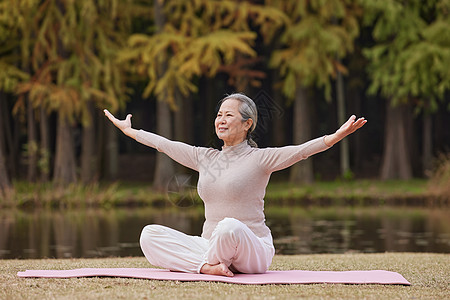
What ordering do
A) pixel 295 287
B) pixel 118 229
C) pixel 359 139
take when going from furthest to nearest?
1. pixel 359 139
2. pixel 118 229
3. pixel 295 287

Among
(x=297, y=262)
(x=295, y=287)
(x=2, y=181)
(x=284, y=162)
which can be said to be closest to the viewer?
(x=295, y=287)

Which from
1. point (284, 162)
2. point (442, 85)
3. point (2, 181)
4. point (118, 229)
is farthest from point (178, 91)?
point (284, 162)

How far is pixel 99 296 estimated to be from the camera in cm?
545

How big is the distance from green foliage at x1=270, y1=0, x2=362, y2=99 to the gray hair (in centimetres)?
1582

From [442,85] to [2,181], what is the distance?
1204 cm

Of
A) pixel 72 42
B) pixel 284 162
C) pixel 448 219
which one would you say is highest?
pixel 72 42

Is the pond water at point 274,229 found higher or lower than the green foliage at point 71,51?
lower

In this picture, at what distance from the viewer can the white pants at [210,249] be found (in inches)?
249

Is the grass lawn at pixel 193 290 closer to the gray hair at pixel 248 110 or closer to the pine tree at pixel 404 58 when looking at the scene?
the gray hair at pixel 248 110

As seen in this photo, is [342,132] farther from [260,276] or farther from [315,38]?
[315,38]

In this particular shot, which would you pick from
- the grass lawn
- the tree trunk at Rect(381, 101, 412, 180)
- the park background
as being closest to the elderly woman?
the grass lawn

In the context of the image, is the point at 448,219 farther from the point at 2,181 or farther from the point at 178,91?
the point at 2,181

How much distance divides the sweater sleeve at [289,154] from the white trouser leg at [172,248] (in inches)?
31.9

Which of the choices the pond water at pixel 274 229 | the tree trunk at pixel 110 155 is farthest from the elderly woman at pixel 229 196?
the tree trunk at pixel 110 155
